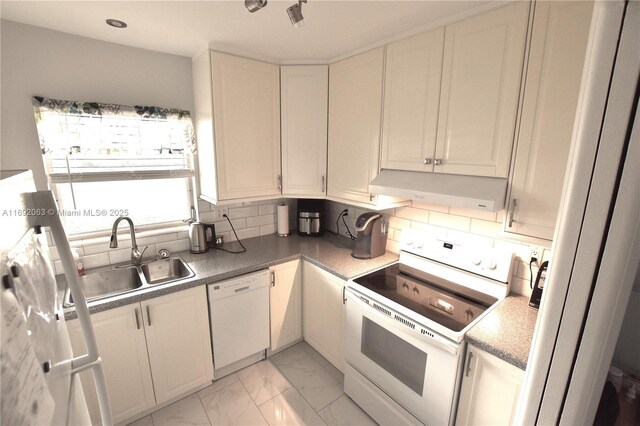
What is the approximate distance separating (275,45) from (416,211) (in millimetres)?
1448

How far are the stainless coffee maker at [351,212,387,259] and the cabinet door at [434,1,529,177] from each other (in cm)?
64

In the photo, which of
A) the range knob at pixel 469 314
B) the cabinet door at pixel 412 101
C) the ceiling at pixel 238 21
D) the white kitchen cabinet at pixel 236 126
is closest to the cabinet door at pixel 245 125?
the white kitchen cabinet at pixel 236 126

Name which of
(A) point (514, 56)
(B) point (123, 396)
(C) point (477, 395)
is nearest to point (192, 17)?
(A) point (514, 56)

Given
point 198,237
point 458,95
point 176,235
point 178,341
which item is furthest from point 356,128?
point 178,341

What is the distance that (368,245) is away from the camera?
214 centimetres

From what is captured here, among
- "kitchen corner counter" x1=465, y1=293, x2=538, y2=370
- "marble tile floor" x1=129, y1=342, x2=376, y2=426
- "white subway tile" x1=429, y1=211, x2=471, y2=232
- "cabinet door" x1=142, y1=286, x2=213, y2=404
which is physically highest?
"white subway tile" x1=429, y1=211, x2=471, y2=232

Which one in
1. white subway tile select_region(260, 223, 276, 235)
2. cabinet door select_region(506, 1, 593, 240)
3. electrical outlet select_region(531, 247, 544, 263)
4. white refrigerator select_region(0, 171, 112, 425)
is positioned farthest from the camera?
white subway tile select_region(260, 223, 276, 235)

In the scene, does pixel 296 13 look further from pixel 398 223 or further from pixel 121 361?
pixel 121 361

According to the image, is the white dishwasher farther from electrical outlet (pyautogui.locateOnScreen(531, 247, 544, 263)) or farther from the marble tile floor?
electrical outlet (pyautogui.locateOnScreen(531, 247, 544, 263))

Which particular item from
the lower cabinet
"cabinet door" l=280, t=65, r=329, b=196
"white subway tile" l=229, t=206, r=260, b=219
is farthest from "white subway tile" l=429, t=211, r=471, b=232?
the lower cabinet

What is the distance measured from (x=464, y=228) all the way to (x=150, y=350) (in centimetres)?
204

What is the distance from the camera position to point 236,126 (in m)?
2.06

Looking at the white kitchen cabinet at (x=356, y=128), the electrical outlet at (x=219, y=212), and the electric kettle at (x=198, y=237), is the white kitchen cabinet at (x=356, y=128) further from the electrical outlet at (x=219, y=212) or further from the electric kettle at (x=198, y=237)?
the electric kettle at (x=198, y=237)

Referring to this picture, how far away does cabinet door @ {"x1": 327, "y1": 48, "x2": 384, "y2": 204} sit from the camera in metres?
1.88
